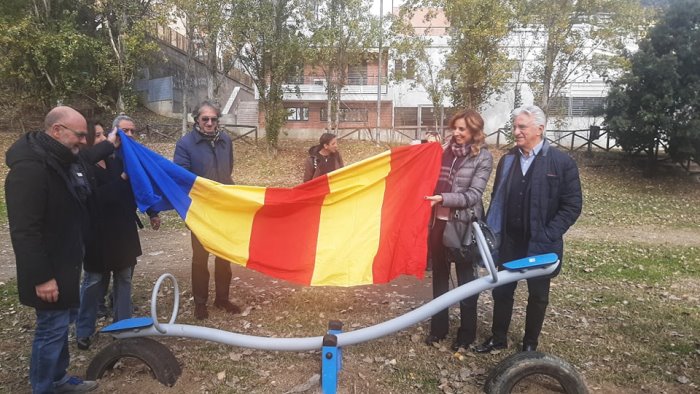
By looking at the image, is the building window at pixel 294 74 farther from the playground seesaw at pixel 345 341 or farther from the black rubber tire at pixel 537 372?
the black rubber tire at pixel 537 372

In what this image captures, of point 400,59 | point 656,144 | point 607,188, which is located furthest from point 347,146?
point 656,144

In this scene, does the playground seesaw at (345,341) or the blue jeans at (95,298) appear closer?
the playground seesaw at (345,341)

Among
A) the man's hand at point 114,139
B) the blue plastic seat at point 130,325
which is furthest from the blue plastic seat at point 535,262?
the man's hand at point 114,139

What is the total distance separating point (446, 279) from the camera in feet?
14.8

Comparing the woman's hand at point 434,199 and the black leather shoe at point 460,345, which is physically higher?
the woman's hand at point 434,199

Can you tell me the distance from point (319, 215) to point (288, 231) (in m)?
Result: 0.34

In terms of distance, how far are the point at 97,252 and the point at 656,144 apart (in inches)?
820

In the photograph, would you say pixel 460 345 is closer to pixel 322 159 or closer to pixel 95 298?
pixel 322 159

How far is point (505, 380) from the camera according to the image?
3.54 meters

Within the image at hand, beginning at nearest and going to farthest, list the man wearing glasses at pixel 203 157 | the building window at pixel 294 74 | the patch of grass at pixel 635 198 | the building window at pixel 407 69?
the man wearing glasses at pixel 203 157 → the patch of grass at pixel 635 198 → the building window at pixel 294 74 → the building window at pixel 407 69

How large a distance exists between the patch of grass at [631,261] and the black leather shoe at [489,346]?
11.0 feet

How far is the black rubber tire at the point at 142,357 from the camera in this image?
3.73 metres

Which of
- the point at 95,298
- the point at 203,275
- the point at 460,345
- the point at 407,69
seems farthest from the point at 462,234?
the point at 407,69

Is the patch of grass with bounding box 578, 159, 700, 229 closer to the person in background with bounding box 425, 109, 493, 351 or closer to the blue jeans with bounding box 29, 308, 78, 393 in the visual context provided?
the person in background with bounding box 425, 109, 493, 351
